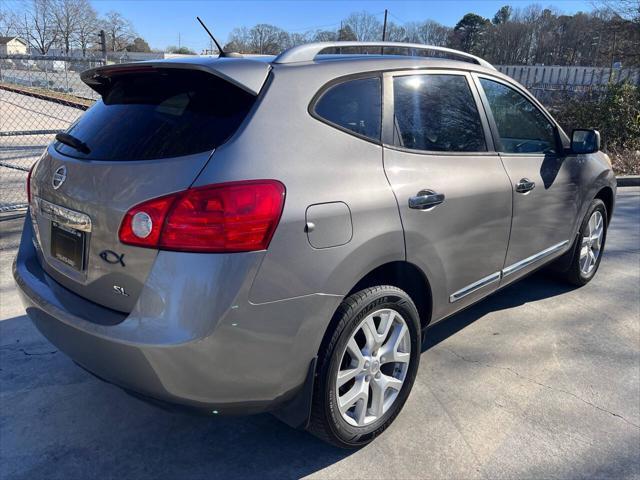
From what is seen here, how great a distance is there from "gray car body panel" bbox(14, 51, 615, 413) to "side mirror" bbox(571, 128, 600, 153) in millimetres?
1892

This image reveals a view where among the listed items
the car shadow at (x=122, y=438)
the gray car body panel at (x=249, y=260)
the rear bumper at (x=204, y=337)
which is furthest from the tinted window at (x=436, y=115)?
the car shadow at (x=122, y=438)

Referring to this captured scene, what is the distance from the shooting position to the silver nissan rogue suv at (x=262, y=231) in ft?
6.18

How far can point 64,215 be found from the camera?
2.25m

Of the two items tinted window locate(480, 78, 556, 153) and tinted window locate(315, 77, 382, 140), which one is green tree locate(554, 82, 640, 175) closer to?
tinted window locate(480, 78, 556, 153)

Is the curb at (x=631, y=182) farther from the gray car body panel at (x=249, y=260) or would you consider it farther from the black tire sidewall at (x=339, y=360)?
the black tire sidewall at (x=339, y=360)

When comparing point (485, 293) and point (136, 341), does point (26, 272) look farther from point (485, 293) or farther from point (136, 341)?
point (485, 293)

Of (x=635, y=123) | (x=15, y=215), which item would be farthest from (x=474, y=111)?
(x=635, y=123)

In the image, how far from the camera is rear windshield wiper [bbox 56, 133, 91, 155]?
7.57ft

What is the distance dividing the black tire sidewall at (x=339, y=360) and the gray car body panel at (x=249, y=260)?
0.13 meters

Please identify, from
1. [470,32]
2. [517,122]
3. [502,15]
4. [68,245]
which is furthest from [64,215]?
[502,15]

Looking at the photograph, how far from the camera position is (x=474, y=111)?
3.15 meters

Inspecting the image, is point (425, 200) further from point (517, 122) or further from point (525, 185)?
point (517, 122)

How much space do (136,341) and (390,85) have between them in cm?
165

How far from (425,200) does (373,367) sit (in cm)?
83
